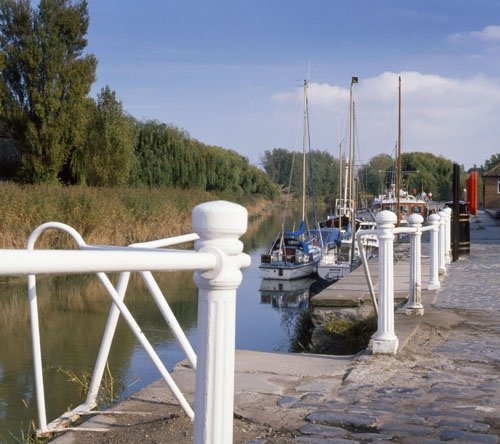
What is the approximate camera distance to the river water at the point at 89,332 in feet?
29.4

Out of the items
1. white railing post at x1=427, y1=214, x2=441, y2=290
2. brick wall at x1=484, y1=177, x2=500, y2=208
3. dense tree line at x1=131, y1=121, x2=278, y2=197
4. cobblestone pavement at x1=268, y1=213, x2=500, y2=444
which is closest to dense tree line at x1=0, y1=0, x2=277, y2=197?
dense tree line at x1=131, y1=121, x2=278, y2=197

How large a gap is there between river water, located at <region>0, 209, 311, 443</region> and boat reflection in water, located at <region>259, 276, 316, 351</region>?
0.09 ft

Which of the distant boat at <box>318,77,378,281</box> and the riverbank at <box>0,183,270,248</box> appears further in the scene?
the distant boat at <box>318,77,378,281</box>

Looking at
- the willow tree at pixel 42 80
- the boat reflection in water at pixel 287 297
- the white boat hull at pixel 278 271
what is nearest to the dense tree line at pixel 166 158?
the willow tree at pixel 42 80

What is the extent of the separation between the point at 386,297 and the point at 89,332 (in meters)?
8.20

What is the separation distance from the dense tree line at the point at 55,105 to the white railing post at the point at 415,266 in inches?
→ 1092

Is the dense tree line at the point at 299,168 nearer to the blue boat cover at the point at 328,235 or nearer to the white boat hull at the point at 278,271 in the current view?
the blue boat cover at the point at 328,235

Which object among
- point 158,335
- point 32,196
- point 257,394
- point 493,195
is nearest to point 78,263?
point 257,394

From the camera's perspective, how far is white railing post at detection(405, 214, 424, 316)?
8531mm

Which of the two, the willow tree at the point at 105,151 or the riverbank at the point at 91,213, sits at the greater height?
the willow tree at the point at 105,151

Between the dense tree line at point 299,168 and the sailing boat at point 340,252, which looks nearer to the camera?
the sailing boat at point 340,252

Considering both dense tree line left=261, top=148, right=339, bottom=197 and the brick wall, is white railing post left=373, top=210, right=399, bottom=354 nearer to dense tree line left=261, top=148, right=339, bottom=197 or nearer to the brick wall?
the brick wall

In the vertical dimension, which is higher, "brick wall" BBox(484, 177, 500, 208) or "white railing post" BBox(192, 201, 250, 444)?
"brick wall" BBox(484, 177, 500, 208)

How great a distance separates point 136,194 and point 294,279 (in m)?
10.0
